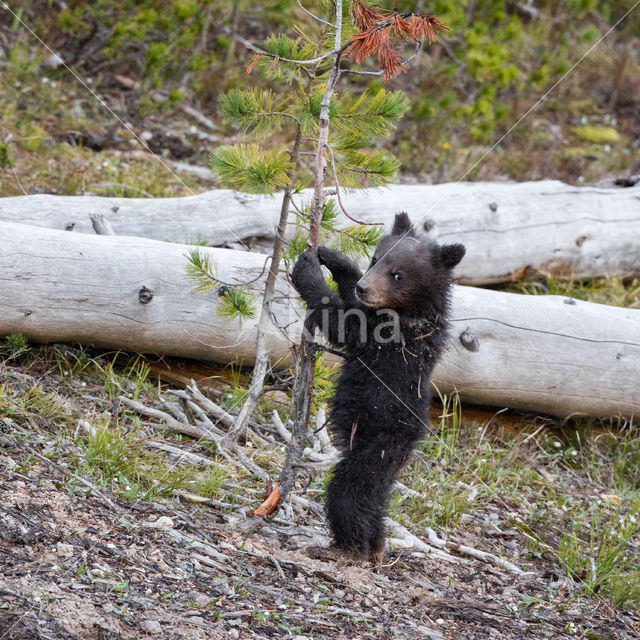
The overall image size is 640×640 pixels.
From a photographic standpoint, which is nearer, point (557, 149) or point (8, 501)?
point (8, 501)

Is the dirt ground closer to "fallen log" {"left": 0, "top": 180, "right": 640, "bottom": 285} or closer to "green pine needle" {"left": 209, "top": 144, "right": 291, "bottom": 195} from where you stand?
"green pine needle" {"left": 209, "top": 144, "right": 291, "bottom": 195}

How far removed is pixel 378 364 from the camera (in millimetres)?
3500

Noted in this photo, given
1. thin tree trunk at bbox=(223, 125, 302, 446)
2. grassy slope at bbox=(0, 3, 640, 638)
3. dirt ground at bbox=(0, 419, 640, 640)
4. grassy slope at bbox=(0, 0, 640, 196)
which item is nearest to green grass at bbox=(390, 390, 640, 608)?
grassy slope at bbox=(0, 3, 640, 638)

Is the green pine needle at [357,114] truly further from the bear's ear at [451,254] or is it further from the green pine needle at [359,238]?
the bear's ear at [451,254]

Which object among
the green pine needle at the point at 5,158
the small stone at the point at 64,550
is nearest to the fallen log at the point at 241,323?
the green pine needle at the point at 5,158

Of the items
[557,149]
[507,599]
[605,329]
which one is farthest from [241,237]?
[557,149]

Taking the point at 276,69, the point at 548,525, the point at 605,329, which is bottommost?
the point at 548,525

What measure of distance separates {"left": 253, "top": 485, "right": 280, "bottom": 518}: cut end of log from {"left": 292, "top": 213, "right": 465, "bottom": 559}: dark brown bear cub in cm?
26

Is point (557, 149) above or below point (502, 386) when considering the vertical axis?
above

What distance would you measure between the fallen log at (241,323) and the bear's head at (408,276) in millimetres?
900

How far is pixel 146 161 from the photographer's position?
307 inches

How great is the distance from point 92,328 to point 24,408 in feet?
2.77

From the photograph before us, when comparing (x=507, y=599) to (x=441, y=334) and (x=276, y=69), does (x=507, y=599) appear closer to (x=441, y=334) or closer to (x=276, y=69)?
(x=441, y=334)

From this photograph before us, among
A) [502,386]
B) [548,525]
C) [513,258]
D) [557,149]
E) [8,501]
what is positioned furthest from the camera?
[557,149]
